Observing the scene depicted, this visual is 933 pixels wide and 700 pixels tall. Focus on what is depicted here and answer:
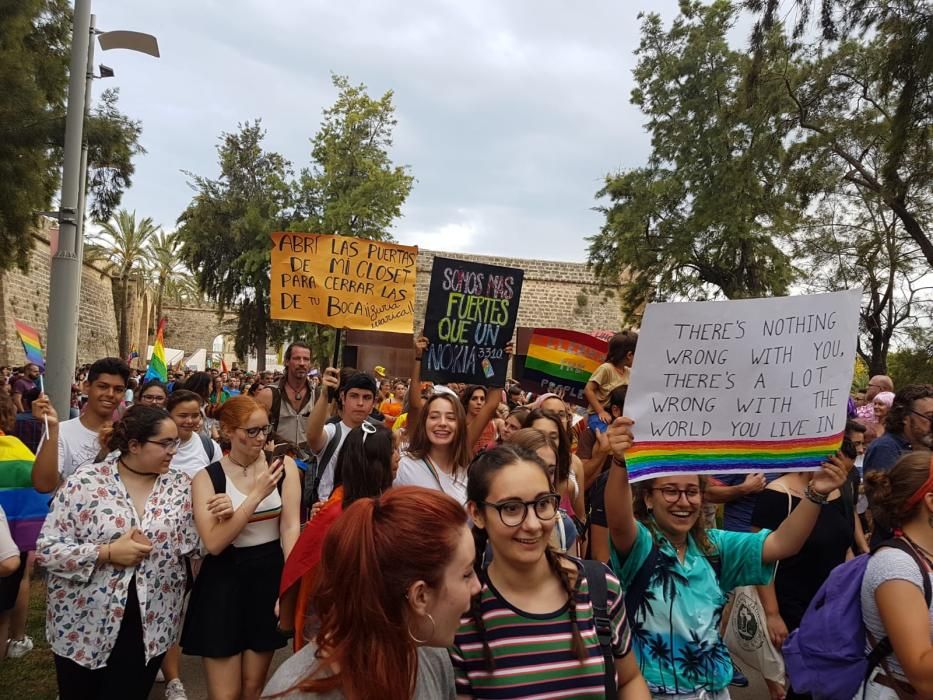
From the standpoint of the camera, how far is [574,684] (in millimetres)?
2027

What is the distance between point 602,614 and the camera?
214cm

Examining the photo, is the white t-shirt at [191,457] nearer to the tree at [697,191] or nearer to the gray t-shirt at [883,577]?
the gray t-shirt at [883,577]

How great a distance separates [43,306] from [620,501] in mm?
31418

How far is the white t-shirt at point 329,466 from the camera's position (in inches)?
180

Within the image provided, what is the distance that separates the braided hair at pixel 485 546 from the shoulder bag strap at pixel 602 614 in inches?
1.8

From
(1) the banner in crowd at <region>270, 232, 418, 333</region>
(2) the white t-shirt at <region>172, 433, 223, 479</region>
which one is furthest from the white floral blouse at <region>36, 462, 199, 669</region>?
(1) the banner in crowd at <region>270, 232, 418, 333</region>

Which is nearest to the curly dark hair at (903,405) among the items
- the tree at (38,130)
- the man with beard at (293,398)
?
the man with beard at (293,398)

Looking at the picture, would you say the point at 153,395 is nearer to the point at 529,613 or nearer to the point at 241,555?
the point at 241,555

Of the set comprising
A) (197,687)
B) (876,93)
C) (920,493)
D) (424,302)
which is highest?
(876,93)

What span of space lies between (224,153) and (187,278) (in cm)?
1608

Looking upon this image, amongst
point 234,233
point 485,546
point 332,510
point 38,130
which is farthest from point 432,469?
point 234,233

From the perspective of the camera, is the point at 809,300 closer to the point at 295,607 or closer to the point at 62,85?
the point at 295,607

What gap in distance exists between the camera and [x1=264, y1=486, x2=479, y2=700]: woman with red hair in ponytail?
5.39 ft

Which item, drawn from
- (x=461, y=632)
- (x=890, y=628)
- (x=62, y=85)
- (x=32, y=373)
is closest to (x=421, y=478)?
(x=461, y=632)
